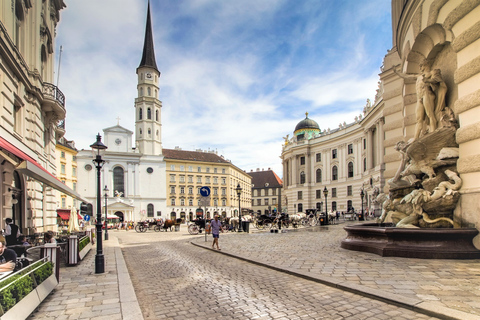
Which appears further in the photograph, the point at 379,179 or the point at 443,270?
the point at 379,179

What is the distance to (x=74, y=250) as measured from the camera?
1016cm

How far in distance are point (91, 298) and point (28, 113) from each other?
13.5 meters

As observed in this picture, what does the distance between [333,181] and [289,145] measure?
568 inches

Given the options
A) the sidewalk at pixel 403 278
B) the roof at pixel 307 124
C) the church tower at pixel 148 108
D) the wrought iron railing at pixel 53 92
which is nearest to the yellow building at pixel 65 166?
the church tower at pixel 148 108

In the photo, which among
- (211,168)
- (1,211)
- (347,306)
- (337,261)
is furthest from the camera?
(211,168)

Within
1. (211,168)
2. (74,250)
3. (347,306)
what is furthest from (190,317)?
(211,168)

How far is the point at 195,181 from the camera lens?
79750mm

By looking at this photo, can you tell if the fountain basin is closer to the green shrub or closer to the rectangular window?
the green shrub

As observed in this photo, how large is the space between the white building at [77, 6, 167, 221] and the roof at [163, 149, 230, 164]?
4.34 m

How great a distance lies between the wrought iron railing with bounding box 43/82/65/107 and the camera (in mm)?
18516

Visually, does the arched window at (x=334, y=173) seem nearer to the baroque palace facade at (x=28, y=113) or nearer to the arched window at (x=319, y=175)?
the arched window at (x=319, y=175)

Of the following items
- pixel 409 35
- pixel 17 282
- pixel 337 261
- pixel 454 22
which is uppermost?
pixel 409 35

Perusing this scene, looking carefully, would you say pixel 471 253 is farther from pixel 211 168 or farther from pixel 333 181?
pixel 211 168

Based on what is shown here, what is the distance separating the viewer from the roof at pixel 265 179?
10788 centimetres
